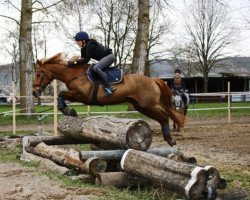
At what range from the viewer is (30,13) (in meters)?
A: 25.1

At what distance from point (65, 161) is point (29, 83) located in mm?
16611

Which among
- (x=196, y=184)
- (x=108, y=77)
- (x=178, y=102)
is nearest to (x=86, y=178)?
(x=196, y=184)

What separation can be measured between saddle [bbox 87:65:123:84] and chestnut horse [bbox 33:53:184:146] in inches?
3.6

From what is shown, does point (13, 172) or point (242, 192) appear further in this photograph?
point (13, 172)

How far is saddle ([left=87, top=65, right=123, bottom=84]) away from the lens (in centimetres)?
1044

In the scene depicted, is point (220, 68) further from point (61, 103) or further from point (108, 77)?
point (61, 103)

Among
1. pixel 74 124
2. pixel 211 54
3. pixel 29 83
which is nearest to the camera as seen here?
pixel 74 124

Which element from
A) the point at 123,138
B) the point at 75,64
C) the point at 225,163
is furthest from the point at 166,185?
the point at 75,64

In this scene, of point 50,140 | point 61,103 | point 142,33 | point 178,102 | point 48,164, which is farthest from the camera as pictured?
point 142,33

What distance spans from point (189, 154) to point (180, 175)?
5024mm

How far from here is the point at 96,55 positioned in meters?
10.5

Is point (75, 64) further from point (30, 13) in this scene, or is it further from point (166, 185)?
point (30, 13)

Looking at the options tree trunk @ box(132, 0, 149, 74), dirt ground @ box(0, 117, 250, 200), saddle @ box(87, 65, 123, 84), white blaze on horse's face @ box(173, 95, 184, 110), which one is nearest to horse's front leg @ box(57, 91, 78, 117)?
saddle @ box(87, 65, 123, 84)

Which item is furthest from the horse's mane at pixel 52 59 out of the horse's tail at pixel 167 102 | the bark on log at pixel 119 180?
the bark on log at pixel 119 180
